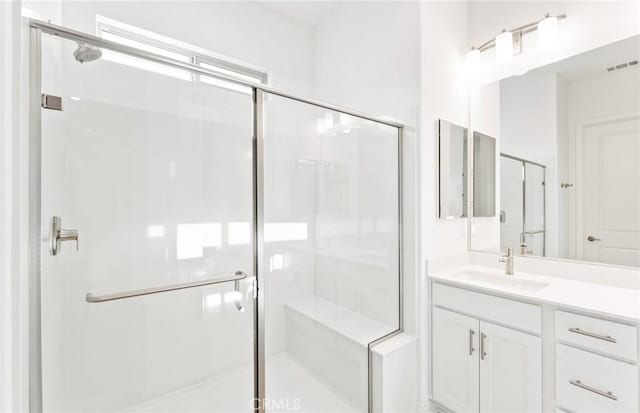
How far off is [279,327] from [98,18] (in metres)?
2.04

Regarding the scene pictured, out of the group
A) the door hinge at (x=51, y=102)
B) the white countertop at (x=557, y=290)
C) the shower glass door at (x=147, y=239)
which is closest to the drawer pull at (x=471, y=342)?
the white countertop at (x=557, y=290)

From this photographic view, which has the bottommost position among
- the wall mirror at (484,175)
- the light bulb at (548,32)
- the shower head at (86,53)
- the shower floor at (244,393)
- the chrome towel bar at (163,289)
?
the shower floor at (244,393)

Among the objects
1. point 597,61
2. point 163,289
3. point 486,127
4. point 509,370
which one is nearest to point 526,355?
point 509,370

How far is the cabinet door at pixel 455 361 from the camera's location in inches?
65.5

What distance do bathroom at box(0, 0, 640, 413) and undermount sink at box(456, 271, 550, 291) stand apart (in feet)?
0.07

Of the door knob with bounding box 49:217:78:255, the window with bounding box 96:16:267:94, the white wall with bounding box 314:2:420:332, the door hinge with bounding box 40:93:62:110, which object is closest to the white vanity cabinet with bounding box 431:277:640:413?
the white wall with bounding box 314:2:420:332

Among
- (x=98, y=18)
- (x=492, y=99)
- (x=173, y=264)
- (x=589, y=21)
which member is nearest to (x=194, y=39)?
(x=98, y=18)

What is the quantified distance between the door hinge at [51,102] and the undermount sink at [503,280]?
7.03 ft

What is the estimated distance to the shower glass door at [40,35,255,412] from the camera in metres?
1.22

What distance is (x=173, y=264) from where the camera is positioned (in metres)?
1.42

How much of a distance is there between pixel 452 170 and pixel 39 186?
217 cm

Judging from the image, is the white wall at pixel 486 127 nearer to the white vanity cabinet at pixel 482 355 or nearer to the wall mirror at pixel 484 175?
the wall mirror at pixel 484 175
